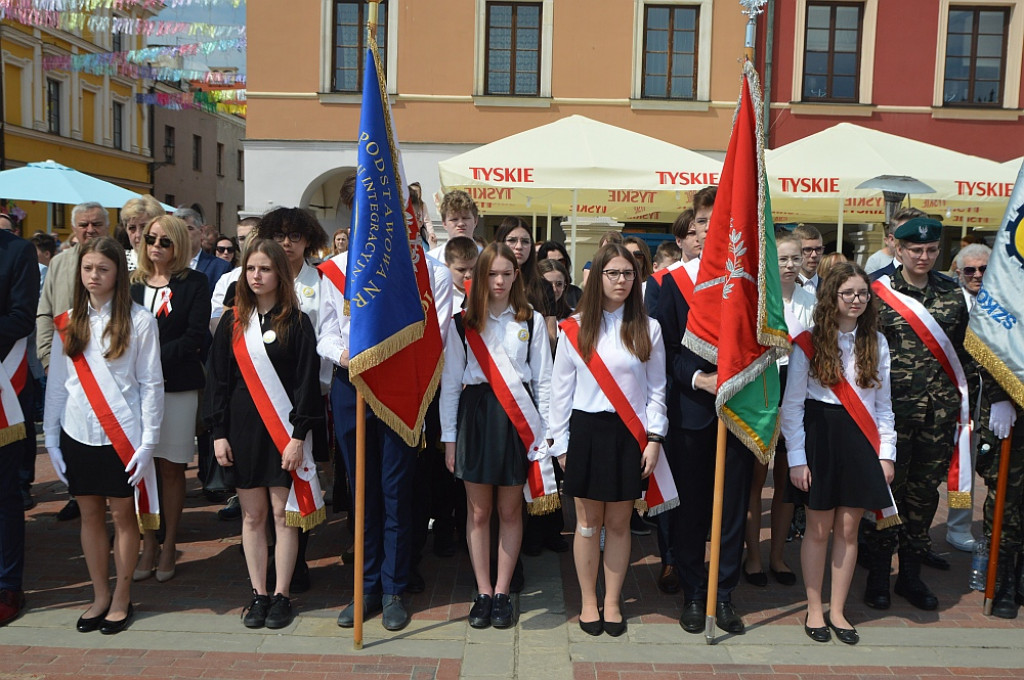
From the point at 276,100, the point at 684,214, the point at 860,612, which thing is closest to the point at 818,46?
the point at 276,100

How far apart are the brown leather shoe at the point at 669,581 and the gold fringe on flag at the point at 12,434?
3.42 meters

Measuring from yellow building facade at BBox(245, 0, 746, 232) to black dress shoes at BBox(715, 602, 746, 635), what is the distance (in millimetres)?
12674

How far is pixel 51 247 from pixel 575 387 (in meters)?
7.29

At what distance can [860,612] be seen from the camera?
15.5 ft

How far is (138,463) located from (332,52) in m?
13.4

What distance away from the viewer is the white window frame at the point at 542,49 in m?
16.1

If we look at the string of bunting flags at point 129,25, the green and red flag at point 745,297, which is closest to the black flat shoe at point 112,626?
the green and red flag at point 745,297

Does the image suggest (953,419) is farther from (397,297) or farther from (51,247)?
(51,247)

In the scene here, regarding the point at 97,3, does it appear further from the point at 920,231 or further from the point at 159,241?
the point at 920,231

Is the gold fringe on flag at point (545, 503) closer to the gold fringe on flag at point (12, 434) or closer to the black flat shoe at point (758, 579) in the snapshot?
the black flat shoe at point (758, 579)

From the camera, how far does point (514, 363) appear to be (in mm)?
4379

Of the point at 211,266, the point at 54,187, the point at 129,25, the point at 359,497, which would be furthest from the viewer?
the point at 129,25

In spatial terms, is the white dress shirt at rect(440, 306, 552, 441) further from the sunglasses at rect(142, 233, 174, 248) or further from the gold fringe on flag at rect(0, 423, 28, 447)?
the gold fringe on flag at rect(0, 423, 28, 447)

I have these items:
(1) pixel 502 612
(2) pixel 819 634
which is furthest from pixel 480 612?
(2) pixel 819 634
